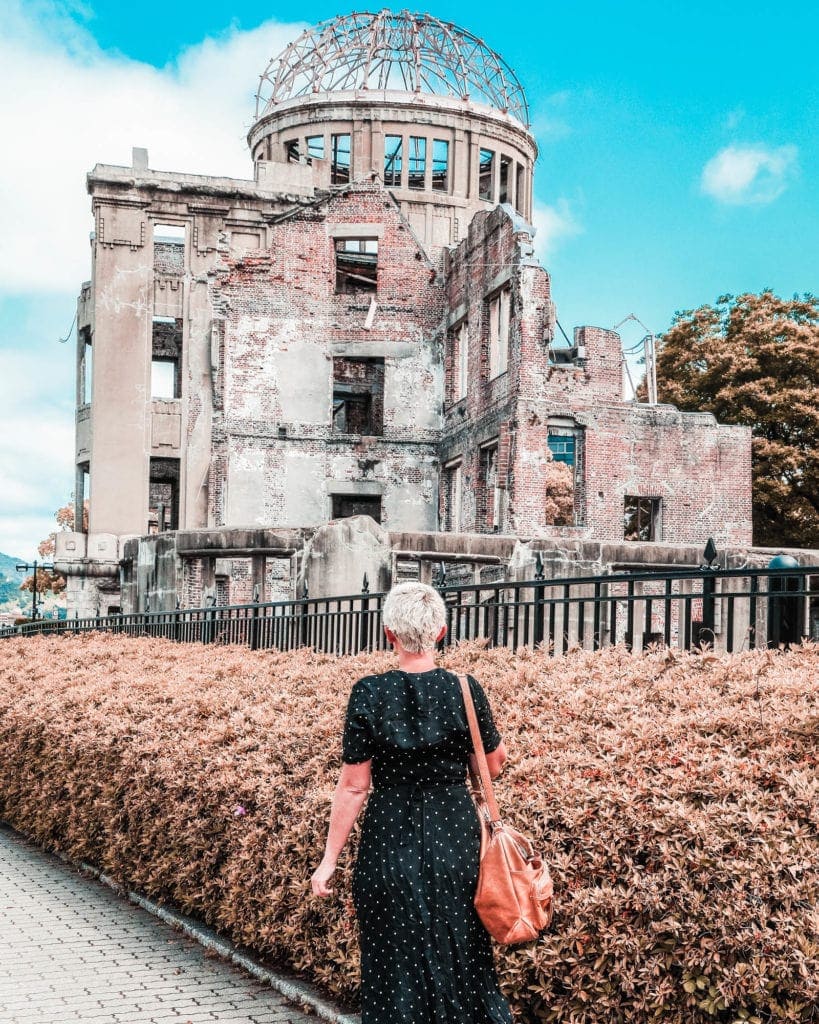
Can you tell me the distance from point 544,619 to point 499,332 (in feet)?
63.6

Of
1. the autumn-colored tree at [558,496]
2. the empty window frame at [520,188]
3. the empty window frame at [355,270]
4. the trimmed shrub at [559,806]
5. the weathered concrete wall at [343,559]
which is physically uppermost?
the empty window frame at [520,188]

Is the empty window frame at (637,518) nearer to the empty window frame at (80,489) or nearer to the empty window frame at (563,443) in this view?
the empty window frame at (563,443)

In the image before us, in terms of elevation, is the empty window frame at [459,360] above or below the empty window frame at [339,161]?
below

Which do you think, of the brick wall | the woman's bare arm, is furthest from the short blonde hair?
the brick wall

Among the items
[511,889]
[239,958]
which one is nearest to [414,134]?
[239,958]

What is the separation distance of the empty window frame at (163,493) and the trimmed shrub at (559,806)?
98.4 feet

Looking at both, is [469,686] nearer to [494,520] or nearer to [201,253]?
[494,520]

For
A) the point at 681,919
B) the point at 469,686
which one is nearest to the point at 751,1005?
the point at 681,919

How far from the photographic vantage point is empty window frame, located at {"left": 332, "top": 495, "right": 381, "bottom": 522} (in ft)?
119

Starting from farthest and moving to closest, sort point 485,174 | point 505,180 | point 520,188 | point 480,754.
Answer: point 505,180 < point 520,188 < point 485,174 < point 480,754

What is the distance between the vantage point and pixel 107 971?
6621 millimetres

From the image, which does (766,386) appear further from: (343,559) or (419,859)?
(419,859)

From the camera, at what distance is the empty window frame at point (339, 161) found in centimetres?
4681

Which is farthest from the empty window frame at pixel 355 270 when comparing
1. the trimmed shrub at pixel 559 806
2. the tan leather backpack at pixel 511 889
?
the tan leather backpack at pixel 511 889
